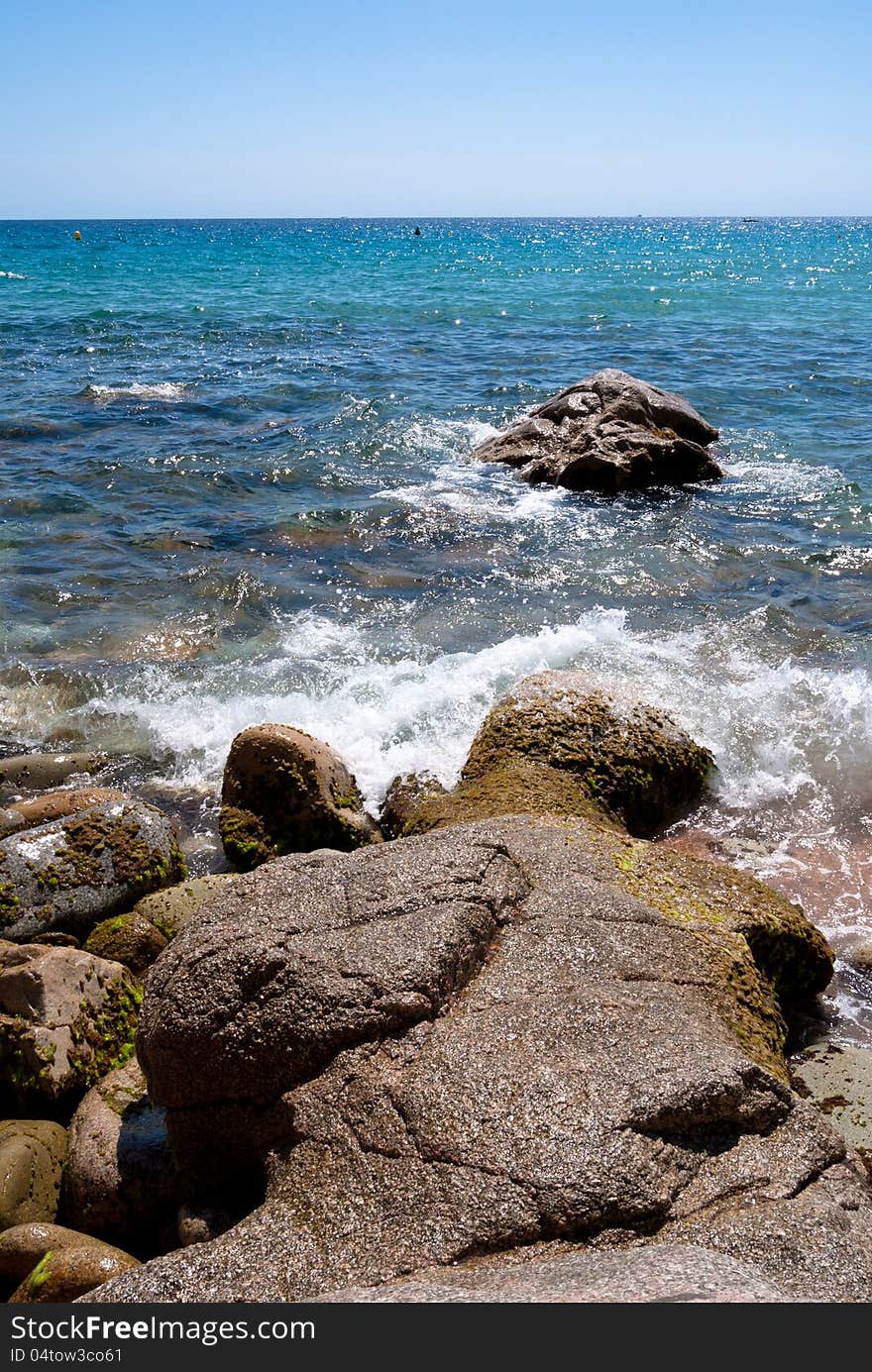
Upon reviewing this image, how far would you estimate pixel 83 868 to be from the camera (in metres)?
6.19

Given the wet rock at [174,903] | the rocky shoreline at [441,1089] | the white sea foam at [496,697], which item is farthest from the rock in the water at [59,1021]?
the white sea foam at [496,697]

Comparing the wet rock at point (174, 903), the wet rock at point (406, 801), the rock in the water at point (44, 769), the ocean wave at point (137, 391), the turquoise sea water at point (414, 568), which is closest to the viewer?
the wet rock at point (174, 903)

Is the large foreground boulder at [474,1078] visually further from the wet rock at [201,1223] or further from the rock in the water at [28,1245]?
the rock in the water at [28,1245]

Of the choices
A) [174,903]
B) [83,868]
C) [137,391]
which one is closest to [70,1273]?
[174,903]

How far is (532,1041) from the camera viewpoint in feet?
11.7

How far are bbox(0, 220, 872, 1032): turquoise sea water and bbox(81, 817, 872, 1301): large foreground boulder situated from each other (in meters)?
2.26

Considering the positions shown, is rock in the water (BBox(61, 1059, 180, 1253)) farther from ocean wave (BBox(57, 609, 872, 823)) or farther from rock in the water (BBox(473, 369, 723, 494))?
rock in the water (BBox(473, 369, 723, 494))

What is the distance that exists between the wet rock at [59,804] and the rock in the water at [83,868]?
0.35m

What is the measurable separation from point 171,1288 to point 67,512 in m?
12.5

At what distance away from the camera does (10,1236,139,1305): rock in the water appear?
3.47 meters

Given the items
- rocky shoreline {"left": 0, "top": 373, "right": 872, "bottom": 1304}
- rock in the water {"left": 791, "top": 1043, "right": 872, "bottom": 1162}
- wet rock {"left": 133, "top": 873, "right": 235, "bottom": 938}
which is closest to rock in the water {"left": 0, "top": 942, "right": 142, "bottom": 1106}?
rocky shoreline {"left": 0, "top": 373, "right": 872, "bottom": 1304}

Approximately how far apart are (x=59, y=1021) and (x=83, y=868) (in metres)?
1.45

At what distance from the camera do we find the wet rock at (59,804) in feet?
22.7
